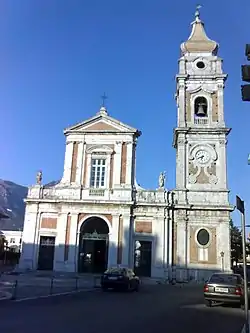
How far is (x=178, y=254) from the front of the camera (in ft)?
107

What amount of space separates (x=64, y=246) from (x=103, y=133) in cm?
1077

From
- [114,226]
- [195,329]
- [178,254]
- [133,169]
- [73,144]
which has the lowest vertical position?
[195,329]

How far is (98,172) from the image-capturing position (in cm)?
3547

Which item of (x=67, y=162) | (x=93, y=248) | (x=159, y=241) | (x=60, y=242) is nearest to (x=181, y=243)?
(x=159, y=241)

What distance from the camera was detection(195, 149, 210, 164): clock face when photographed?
34.4 metres

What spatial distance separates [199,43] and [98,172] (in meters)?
16.5

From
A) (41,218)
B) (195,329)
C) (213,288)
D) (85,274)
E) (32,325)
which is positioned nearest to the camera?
(32,325)

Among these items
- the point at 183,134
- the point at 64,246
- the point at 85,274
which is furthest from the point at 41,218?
the point at 183,134

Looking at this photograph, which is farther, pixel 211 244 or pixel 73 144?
pixel 73 144

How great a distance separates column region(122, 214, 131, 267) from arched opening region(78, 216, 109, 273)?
1.77 meters

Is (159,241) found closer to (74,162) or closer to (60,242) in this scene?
(60,242)

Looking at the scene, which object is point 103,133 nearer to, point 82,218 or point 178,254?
point 82,218

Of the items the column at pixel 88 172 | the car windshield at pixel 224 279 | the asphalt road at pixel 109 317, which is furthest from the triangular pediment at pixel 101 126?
the asphalt road at pixel 109 317

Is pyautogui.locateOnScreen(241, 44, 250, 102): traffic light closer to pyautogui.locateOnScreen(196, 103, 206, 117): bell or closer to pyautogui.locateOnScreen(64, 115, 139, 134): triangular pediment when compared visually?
pyautogui.locateOnScreen(64, 115, 139, 134): triangular pediment
